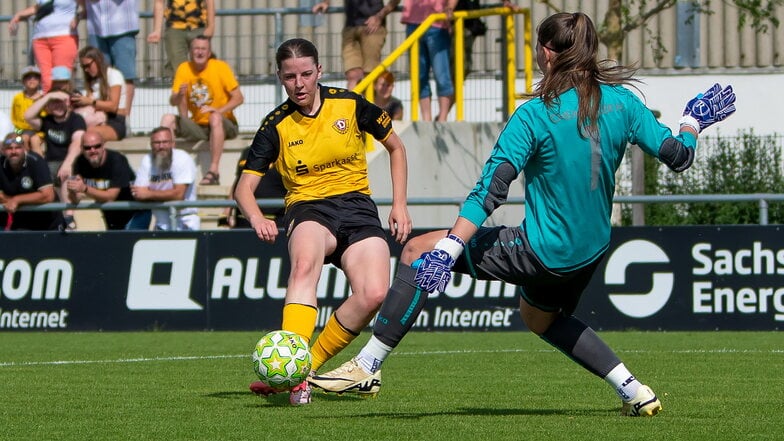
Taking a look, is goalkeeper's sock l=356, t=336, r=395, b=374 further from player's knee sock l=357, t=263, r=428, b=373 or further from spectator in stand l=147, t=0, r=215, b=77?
spectator in stand l=147, t=0, r=215, b=77

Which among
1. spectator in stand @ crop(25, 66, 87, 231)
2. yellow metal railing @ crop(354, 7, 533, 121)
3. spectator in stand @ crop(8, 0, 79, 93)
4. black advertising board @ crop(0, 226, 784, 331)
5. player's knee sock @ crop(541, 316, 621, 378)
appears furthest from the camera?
spectator in stand @ crop(8, 0, 79, 93)

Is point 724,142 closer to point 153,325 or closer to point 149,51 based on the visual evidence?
point 149,51

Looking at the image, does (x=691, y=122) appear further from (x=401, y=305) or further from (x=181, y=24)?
(x=181, y=24)

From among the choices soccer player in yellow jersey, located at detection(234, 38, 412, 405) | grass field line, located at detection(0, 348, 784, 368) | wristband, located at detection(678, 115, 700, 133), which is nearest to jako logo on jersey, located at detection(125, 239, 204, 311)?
grass field line, located at detection(0, 348, 784, 368)

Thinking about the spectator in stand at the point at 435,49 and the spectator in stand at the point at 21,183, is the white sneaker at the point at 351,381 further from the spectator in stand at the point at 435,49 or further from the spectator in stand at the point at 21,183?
the spectator in stand at the point at 435,49

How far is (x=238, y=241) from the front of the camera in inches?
552

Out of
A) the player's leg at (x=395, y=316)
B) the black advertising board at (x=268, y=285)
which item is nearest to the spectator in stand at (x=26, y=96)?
the black advertising board at (x=268, y=285)

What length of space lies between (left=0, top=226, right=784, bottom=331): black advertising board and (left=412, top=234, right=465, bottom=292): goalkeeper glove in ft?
23.8

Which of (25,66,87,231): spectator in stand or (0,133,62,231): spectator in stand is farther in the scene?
(25,66,87,231): spectator in stand

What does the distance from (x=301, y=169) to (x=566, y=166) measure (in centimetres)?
198

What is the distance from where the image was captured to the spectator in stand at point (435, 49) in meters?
16.3

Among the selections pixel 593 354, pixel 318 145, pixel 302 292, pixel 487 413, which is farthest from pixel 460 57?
pixel 593 354

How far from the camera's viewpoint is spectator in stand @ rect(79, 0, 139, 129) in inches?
676

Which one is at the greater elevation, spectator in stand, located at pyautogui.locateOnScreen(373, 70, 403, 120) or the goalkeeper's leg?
spectator in stand, located at pyautogui.locateOnScreen(373, 70, 403, 120)
